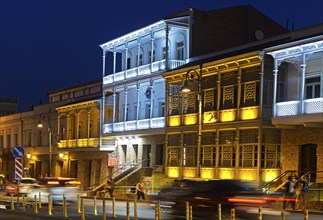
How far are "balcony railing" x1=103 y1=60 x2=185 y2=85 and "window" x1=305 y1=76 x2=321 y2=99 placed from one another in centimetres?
1266

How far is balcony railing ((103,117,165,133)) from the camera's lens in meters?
44.4

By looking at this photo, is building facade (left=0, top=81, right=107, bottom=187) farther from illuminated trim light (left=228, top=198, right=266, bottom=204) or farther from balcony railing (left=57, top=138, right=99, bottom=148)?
illuminated trim light (left=228, top=198, right=266, bottom=204)

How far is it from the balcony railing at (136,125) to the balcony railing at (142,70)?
139 inches

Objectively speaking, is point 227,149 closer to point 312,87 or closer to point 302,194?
point 312,87

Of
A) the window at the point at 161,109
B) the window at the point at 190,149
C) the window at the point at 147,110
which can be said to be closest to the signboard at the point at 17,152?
the window at the point at 190,149

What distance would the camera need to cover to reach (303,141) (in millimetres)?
34125

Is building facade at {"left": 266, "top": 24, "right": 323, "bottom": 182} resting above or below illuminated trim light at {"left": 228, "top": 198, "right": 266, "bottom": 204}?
above

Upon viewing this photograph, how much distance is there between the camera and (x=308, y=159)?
1344 inches

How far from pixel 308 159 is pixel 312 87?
156 inches

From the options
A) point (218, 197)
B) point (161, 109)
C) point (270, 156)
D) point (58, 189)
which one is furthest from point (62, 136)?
point (218, 197)

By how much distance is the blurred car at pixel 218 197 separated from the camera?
763 inches

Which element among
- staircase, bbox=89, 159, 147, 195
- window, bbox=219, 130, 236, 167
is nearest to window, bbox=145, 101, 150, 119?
staircase, bbox=89, 159, 147, 195

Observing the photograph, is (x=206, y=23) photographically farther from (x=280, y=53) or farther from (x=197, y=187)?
(x=197, y=187)

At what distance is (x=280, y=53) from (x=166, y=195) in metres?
13.8
